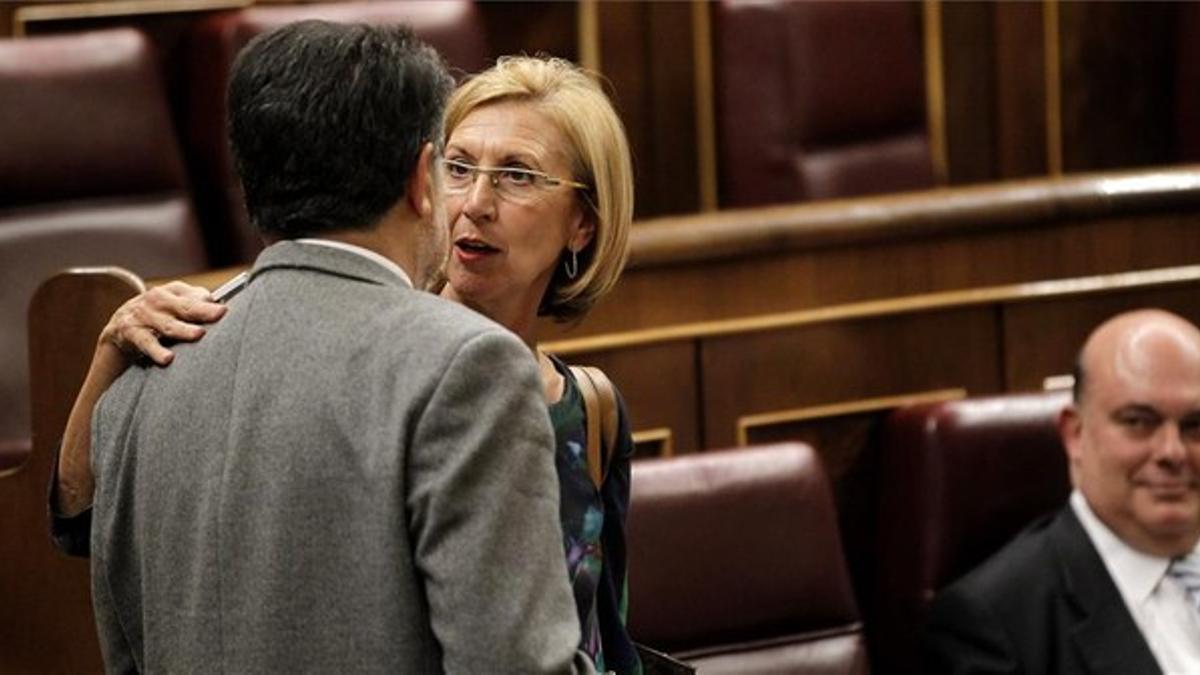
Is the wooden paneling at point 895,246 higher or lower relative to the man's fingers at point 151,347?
lower

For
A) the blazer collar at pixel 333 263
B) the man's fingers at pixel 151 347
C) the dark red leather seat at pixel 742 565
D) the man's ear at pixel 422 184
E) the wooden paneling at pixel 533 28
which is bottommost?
the dark red leather seat at pixel 742 565

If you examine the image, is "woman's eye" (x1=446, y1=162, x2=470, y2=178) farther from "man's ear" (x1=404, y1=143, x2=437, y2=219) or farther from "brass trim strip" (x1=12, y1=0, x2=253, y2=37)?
"brass trim strip" (x1=12, y1=0, x2=253, y2=37)

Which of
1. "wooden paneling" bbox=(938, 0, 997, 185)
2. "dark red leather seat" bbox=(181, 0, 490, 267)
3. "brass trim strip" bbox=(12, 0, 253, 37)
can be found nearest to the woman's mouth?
"dark red leather seat" bbox=(181, 0, 490, 267)

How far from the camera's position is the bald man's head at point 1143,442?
46.8 inches

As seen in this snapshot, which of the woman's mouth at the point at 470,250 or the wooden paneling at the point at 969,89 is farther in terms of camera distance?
the wooden paneling at the point at 969,89

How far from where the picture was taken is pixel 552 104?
2.57ft

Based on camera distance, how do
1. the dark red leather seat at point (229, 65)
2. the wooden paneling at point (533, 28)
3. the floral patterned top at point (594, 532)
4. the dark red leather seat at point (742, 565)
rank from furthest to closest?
the wooden paneling at point (533, 28), the dark red leather seat at point (229, 65), the dark red leather seat at point (742, 565), the floral patterned top at point (594, 532)

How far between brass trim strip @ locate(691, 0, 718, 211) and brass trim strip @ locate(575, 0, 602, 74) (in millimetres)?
75

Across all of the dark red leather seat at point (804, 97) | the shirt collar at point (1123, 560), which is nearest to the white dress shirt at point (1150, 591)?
the shirt collar at point (1123, 560)

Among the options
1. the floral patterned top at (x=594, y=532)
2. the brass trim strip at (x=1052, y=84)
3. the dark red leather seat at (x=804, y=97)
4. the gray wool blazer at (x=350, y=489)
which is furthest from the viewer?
the brass trim strip at (x=1052, y=84)

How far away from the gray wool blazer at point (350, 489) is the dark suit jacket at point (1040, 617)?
619 millimetres

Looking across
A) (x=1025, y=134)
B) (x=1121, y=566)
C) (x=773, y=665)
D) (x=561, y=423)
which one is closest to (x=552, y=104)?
(x=561, y=423)

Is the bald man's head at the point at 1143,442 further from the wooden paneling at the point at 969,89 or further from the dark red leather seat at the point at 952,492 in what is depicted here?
the wooden paneling at the point at 969,89

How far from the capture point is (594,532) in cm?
74
